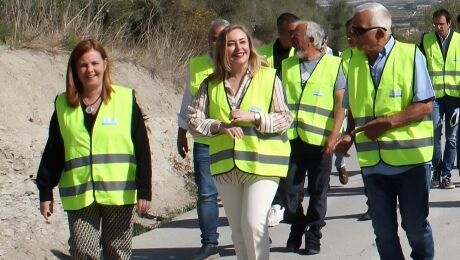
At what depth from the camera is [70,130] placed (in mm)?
6133

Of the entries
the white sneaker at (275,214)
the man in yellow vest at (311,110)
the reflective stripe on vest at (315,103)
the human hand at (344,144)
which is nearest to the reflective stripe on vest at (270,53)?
the man in yellow vest at (311,110)

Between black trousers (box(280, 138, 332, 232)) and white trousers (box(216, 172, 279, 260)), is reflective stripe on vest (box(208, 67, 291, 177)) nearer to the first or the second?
white trousers (box(216, 172, 279, 260))

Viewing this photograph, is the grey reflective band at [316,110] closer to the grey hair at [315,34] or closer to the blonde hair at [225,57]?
the grey hair at [315,34]

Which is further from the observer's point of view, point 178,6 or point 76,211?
point 178,6

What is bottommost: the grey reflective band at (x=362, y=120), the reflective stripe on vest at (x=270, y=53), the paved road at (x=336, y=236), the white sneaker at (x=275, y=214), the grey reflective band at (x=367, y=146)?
the paved road at (x=336, y=236)

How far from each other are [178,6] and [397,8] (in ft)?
69.2

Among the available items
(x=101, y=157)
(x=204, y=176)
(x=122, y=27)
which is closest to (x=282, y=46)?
(x=204, y=176)

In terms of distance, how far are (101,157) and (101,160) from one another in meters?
0.02

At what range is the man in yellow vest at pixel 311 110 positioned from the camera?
8.15m

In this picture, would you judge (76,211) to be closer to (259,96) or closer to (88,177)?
(88,177)

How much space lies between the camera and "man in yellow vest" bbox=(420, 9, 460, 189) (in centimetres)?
1143

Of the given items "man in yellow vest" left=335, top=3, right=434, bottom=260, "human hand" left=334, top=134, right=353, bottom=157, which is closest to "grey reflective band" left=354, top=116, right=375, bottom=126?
"man in yellow vest" left=335, top=3, right=434, bottom=260

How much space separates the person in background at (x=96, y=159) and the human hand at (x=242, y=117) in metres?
0.66

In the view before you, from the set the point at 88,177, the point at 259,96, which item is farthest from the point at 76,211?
the point at 259,96
